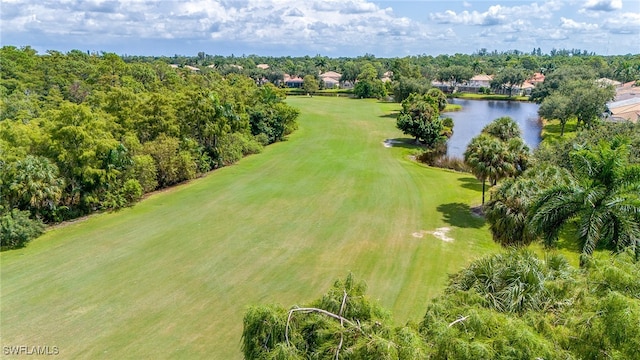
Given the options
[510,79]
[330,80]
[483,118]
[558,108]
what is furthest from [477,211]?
[330,80]

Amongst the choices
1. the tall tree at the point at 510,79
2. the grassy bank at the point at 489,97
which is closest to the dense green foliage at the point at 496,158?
the grassy bank at the point at 489,97

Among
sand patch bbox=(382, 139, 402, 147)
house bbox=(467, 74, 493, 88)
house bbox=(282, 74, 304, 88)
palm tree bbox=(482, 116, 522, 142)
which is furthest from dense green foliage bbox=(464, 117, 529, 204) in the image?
house bbox=(282, 74, 304, 88)

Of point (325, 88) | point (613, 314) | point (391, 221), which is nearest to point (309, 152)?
point (391, 221)

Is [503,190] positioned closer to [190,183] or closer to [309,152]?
[190,183]

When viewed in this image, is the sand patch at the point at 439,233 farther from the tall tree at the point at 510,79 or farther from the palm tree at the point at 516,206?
the tall tree at the point at 510,79

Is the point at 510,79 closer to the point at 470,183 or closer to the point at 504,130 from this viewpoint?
the point at 504,130

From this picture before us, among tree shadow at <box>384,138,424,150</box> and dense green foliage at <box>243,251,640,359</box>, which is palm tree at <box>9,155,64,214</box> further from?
tree shadow at <box>384,138,424,150</box>
